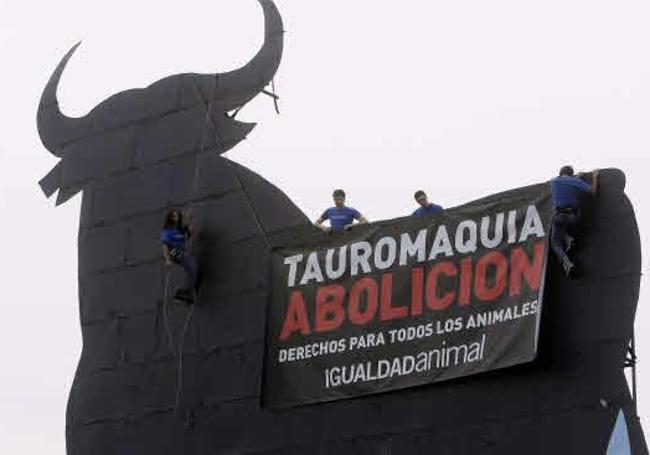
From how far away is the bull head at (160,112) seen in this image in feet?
57.5

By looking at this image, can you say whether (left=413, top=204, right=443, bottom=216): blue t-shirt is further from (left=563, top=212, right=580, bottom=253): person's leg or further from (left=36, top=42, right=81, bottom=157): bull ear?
(left=36, top=42, right=81, bottom=157): bull ear

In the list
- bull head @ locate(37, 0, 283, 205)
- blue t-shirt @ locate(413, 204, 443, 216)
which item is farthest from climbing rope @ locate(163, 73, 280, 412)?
blue t-shirt @ locate(413, 204, 443, 216)

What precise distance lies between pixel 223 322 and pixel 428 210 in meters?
2.36

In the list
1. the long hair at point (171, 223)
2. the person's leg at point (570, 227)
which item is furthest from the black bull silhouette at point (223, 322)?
the long hair at point (171, 223)

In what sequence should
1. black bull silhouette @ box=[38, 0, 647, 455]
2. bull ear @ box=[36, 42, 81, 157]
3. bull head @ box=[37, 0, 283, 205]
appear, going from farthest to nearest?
bull ear @ box=[36, 42, 81, 157]
bull head @ box=[37, 0, 283, 205]
black bull silhouette @ box=[38, 0, 647, 455]

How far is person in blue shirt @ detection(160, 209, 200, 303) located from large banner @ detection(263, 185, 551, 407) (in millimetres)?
982

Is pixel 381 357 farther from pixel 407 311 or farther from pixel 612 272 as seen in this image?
pixel 612 272

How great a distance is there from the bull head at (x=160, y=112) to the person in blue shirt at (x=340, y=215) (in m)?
1.39

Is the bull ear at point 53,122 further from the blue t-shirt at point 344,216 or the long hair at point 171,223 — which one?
the blue t-shirt at point 344,216

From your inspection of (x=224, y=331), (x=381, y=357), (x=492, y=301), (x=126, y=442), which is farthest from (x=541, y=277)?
(x=126, y=442)

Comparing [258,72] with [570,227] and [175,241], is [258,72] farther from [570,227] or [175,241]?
[570,227]

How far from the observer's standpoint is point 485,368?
1480 cm

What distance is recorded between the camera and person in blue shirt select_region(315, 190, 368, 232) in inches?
646

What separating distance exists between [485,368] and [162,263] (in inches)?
160
